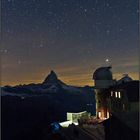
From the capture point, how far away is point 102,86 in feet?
166

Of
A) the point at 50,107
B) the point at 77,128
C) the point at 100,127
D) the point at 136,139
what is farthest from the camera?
the point at 50,107

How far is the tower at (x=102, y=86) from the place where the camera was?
49.1m

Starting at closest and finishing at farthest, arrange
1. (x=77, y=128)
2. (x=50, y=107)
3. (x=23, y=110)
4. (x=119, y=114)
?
(x=119, y=114), (x=77, y=128), (x=23, y=110), (x=50, y=107)

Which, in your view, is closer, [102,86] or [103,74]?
[102,86]

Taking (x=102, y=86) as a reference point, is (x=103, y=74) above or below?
above

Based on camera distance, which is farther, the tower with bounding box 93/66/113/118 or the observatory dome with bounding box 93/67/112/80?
the observatory dome with bounding box 93/67/112/80

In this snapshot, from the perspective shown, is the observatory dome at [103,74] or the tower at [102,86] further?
the observatory dome at [103,74]

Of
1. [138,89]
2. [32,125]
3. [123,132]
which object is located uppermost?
[138,89]

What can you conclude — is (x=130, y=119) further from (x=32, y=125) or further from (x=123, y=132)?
(x=32, y=125)

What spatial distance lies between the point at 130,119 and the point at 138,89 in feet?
46.5

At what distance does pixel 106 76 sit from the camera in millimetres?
51500

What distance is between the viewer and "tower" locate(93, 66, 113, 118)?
49138 millimetres

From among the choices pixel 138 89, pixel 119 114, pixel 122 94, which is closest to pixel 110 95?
pixel 122 94

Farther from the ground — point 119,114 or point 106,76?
point 106,76
